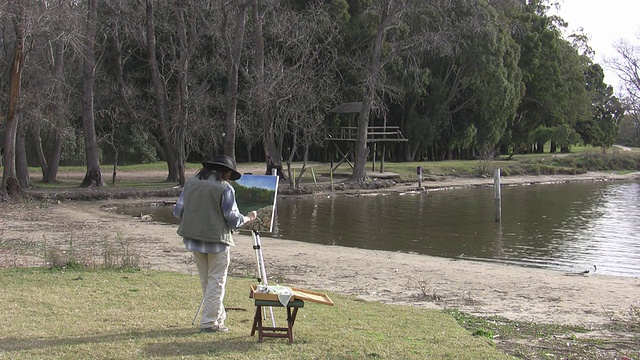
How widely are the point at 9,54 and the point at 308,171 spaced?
1919 cm

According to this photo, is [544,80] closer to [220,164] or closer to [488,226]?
[488,226]

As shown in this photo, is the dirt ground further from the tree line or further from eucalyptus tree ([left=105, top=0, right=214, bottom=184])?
Result: eucalyptus tree ([left=105, top=0, right=214, bottom=184])

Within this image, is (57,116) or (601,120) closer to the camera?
(57,116)

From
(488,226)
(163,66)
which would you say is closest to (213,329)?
(488,226)

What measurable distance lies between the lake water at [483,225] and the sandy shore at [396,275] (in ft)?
4.62

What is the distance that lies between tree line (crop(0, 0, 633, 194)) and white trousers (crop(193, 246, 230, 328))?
746 inches

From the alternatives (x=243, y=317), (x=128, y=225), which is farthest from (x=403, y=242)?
(x=243, y=317)

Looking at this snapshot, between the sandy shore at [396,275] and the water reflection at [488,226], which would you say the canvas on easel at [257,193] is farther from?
the water reflection at [488,226]

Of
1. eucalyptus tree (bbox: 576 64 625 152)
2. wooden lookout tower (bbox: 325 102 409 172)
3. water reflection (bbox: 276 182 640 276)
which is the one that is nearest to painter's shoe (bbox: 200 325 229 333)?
water reflection (bbox: 276 182 640 276)

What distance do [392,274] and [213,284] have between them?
7561mm

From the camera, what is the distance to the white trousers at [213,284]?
26.1ft

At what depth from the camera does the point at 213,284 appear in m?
8.01

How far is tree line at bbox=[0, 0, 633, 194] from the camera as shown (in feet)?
104

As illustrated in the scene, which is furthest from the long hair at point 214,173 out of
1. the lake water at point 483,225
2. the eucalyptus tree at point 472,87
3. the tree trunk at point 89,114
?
the eucalyptus tree at point 472,87
